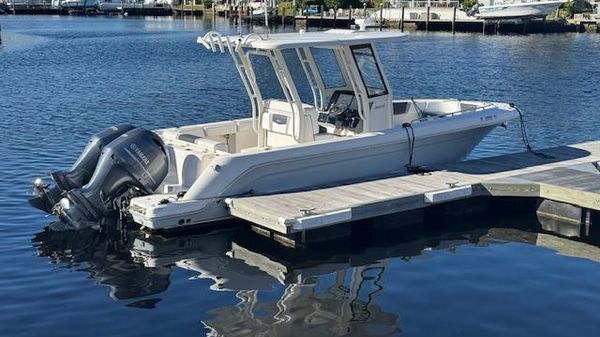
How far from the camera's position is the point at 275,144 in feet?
44.0

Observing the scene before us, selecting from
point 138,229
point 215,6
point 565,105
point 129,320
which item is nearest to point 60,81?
point 565,105

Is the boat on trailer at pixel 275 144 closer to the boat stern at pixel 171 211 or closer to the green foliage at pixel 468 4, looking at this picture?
the boat stern at pixel 171 211

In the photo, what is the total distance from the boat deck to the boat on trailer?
0.38m

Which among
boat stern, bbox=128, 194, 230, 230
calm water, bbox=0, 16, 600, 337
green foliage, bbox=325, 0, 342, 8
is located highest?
green foliage, bbox=325, 0, 342, 8

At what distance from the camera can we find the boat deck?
435 inches

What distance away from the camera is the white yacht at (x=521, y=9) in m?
66.4

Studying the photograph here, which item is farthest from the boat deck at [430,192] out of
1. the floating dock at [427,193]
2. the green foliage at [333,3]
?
the green foliage at [333,3]

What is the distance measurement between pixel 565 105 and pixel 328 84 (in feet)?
50.3

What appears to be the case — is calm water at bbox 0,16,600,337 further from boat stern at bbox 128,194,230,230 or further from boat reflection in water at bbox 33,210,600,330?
boat stern at bbox 128,194,230,230

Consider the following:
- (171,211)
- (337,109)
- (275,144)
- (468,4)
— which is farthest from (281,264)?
(468,4)

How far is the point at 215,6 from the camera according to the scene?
318 feet

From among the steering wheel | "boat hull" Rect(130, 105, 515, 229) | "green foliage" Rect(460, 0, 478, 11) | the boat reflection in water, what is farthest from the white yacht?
the boat reflection in water

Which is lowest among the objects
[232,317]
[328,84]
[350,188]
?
[232,317]

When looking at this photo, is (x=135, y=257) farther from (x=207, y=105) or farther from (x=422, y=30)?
(x=422, y=30)
